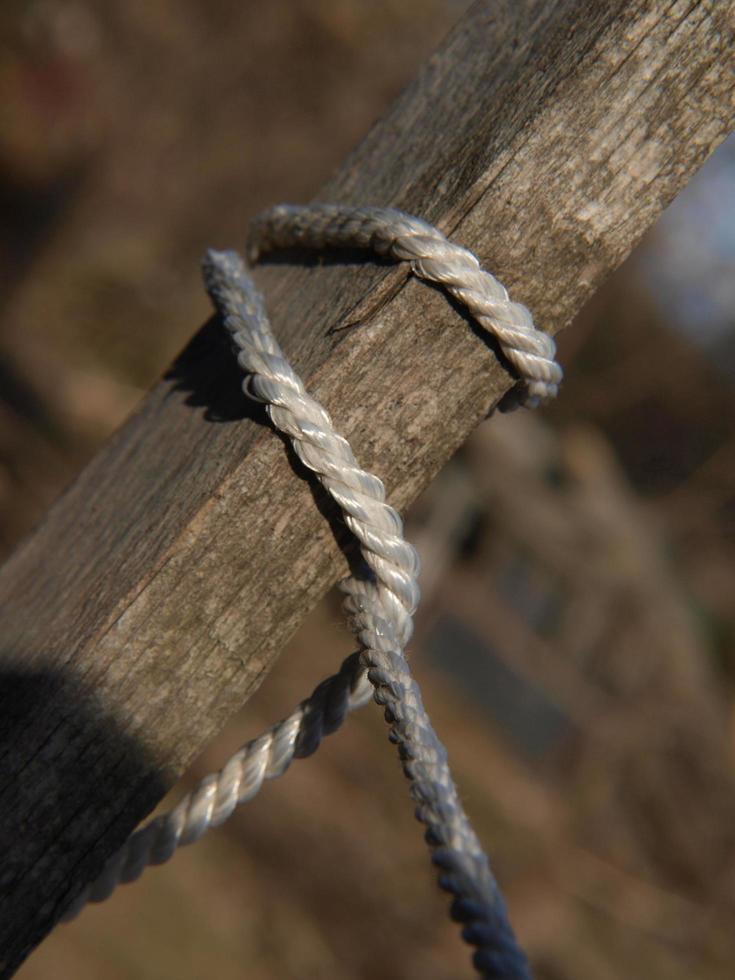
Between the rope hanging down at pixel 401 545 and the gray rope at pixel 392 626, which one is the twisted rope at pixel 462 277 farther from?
the gray rope at pixel 392 626

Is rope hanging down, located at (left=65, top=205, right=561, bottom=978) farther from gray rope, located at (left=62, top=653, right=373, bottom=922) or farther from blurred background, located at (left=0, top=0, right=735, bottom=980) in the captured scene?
blurred background, located at (left=0, top=0, right=735, bottom=980)

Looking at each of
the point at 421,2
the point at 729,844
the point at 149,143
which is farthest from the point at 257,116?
the point at 729,844

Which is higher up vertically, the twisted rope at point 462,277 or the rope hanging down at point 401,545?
the twisted rope at point 462,277

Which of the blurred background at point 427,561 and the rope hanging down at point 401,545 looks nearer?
the rope hanging down at point 401,545

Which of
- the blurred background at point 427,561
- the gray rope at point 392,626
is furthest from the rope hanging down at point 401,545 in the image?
the blurred background at point 427,561

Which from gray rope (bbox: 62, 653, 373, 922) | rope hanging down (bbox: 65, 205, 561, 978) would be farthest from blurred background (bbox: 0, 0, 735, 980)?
rope hanging down (bbox: 65, 205, 561, 978)

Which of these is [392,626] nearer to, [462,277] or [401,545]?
[401,545]

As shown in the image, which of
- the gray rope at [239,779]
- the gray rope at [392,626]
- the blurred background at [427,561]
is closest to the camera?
the gray rope at [392,626]

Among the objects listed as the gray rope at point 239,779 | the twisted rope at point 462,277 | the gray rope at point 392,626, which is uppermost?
the twisted rope at point 462,277
